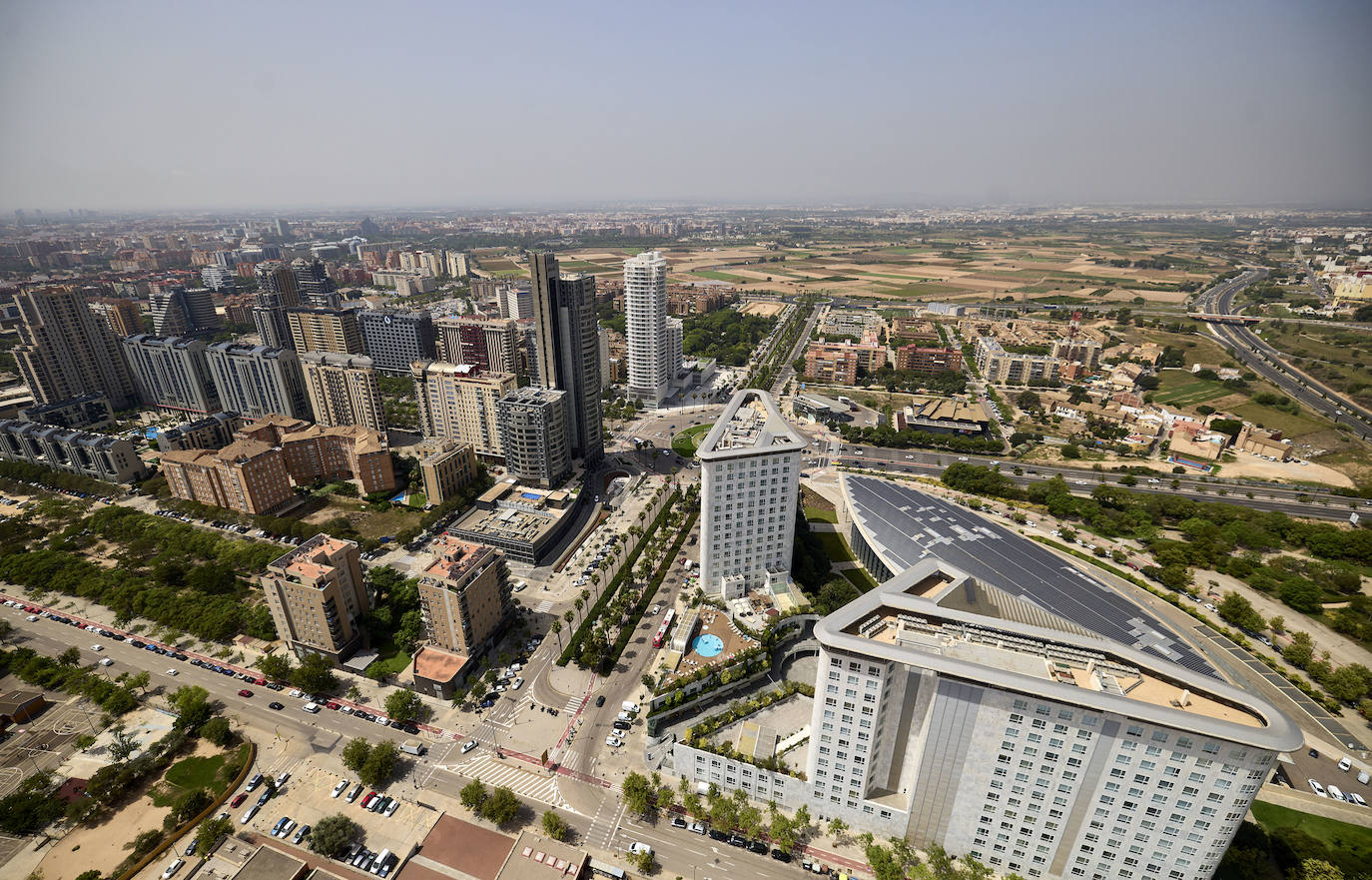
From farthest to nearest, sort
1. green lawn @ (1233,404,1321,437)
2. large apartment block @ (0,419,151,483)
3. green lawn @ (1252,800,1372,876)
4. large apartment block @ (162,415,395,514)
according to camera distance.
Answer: green lawn @ (1233,404,1321,437) → large apartment block @ (0,419,151,483) → large apartment block @ (162,415,395,514) → green lawn @ (1252,800,1372,876)

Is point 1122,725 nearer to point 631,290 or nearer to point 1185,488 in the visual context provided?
point 1185,488

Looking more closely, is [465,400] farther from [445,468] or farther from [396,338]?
[396,338]

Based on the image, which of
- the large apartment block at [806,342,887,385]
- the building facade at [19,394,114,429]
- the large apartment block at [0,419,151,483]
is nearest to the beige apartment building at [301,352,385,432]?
the large apartment block at [0,419,151,483]

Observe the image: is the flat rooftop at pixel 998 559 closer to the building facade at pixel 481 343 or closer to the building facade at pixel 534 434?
the building facade at pixel 534 434

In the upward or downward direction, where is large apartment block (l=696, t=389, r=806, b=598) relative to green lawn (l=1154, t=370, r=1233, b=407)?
upward

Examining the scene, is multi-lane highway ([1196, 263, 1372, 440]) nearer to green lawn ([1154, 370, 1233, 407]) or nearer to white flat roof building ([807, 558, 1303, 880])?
green lawn ([1154, 370, 1233, 407])

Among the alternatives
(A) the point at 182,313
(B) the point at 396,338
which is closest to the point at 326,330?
(B) the point at 396,338

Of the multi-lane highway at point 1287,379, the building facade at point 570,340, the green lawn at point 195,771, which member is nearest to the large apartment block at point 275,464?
the building facade at point 570,340

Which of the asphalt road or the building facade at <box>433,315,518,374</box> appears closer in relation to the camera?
the asphalt road
